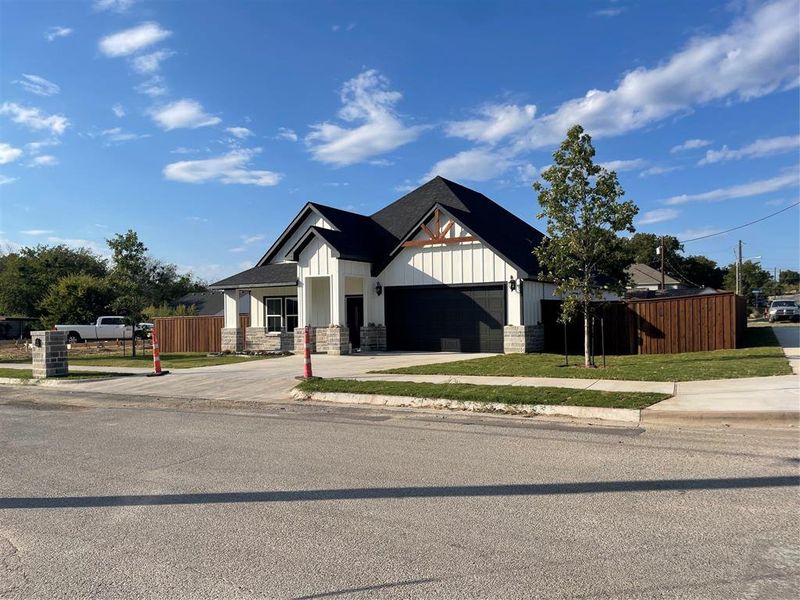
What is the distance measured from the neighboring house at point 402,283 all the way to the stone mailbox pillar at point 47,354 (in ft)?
27.7

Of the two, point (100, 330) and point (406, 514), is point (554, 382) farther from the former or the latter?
point (100, 330)

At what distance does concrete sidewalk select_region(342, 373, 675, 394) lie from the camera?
36.8 feet

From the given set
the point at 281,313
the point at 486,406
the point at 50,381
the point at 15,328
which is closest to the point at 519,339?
the point at 281,313

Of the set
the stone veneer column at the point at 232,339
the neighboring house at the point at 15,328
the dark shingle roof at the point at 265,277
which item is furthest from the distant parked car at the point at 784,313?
the neighboring house at the point at 15,328

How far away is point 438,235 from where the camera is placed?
2336cm

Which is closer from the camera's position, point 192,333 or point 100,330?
point 192,333

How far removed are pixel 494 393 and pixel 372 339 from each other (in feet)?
45.2

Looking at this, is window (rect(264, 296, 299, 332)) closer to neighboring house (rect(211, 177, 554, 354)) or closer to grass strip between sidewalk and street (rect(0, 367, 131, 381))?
neighboring house (rect(211, 177, 554, 354))

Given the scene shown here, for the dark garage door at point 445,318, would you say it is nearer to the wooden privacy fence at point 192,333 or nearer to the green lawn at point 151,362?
the green lawn at point 151,362

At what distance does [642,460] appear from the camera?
674 centimetres

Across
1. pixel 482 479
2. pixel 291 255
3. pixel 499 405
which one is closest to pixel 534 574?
pixel 482 479

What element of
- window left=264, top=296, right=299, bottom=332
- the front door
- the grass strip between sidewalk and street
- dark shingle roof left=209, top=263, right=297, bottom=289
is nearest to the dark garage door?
the front door

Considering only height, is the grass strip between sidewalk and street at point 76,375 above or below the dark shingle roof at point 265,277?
below

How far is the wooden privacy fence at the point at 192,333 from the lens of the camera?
2915 centimetres
